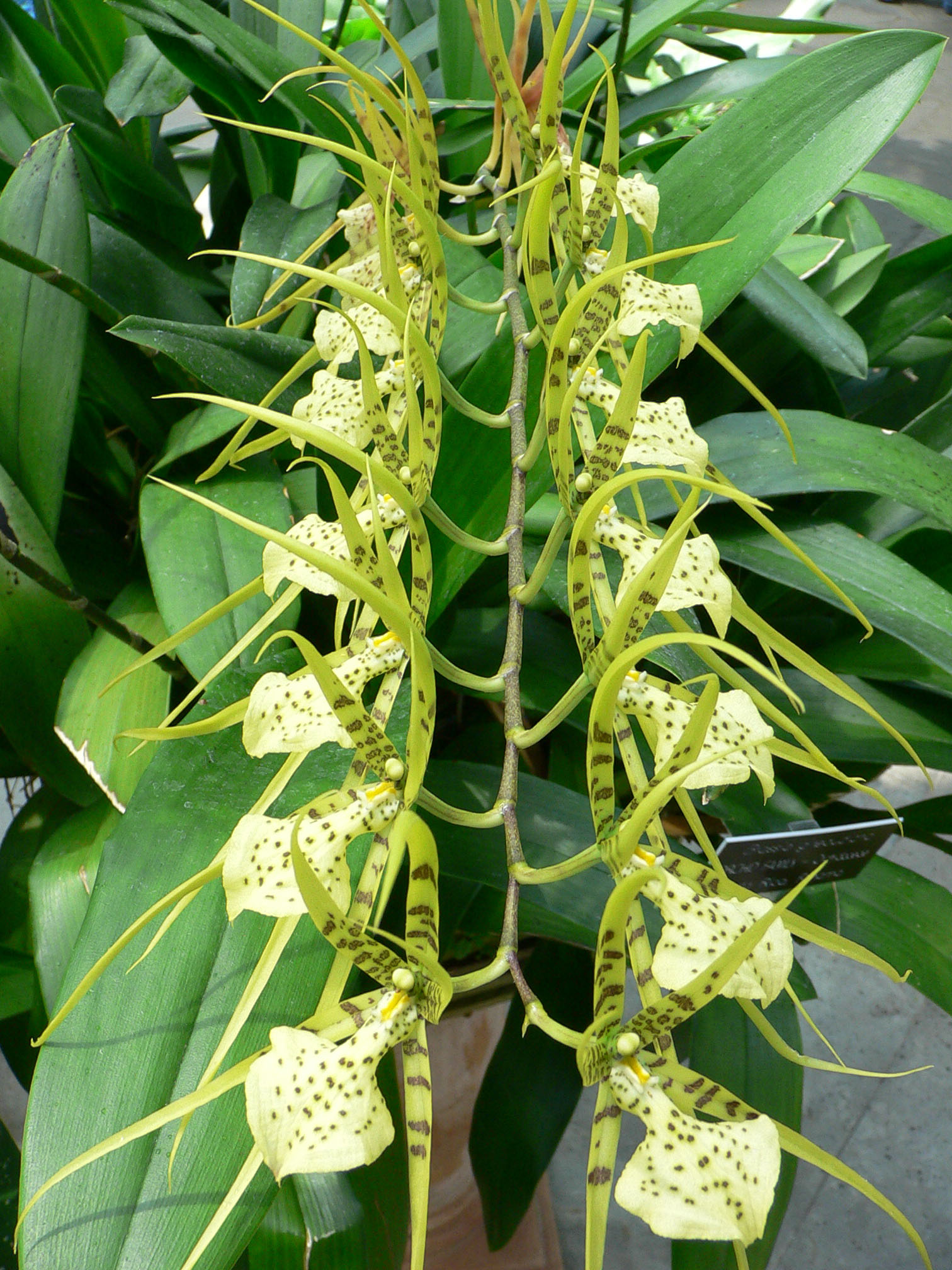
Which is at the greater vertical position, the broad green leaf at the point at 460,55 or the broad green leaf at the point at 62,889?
the broad green leaf at the point at 460,55

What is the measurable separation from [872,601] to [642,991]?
33 cm

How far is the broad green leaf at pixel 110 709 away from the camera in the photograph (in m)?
0.55

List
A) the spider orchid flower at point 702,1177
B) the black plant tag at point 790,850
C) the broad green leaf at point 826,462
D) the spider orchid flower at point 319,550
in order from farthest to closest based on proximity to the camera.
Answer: the broad green leaf at point 826,462, the black plant tag at point 790,850, the spider orchid flower at point 319,550, the spider orchid flower at point 702,1177

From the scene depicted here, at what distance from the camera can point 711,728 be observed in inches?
13.6

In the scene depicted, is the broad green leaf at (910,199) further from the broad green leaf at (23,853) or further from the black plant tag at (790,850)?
the broad green leaf at (23,853)

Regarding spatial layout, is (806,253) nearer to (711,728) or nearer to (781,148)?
(781,148)

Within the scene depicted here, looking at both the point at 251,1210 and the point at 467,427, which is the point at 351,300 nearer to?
the point at 467,427

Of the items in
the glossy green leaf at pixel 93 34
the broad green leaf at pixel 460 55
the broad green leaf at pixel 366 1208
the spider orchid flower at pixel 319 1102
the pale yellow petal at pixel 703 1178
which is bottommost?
the broad green leaf at pixel 366 1208

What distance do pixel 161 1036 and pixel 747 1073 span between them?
37 cm

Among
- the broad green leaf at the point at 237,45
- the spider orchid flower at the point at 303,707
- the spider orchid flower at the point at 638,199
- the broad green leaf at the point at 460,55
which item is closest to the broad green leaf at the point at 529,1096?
the spider orchid flower at the point at 303,707

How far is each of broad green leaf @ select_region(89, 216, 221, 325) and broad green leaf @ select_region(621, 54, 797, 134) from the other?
1.34 feet

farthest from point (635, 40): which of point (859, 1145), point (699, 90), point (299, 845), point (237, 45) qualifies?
point (859, 1145)

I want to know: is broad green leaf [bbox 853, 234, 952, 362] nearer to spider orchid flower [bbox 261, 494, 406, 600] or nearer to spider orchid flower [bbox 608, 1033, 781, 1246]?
spider orchid flower [bbox 261, 494, 406, 600]

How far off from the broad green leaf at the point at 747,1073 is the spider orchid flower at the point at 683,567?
309 millimetres
